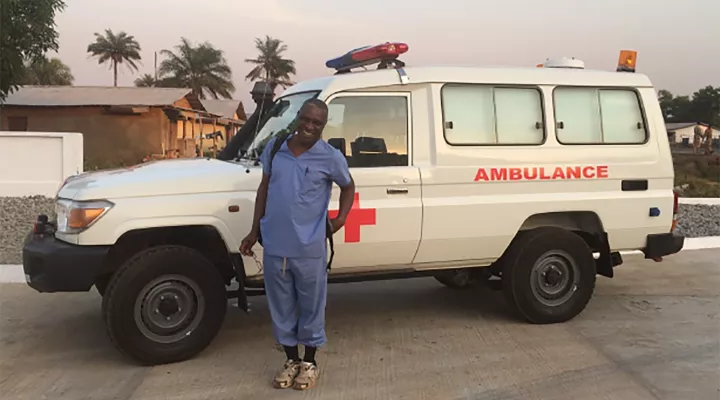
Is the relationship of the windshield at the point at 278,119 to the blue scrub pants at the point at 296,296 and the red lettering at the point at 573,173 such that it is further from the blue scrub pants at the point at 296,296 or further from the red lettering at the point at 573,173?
Result: the red lettering at the point at 573,173

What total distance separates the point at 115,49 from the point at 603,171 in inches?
2198

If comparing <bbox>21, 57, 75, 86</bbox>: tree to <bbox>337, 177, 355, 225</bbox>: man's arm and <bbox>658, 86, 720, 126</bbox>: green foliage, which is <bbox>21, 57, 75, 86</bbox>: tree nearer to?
<bbox>337, 177, 355, 225</bbox>: man's arm

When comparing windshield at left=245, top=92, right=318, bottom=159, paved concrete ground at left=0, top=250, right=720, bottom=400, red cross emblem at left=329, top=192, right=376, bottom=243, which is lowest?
paved concrete ground at left=0, top=250, right=720, bottom=400

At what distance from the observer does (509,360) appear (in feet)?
15.6

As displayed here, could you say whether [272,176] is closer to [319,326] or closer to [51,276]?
[319,326]

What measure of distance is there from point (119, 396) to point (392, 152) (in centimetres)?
254

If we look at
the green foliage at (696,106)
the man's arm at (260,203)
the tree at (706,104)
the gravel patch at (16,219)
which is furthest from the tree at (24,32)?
the tree at (706,104)

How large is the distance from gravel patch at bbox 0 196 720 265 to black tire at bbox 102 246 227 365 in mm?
4102

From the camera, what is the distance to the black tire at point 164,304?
441cm

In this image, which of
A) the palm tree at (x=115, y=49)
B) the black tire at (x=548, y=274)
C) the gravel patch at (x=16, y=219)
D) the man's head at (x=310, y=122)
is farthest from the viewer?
the palm tree at (x=115, y=49)

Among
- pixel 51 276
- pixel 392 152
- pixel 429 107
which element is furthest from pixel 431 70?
pixel 51 276

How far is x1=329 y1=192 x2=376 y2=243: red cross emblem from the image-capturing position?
4.90m

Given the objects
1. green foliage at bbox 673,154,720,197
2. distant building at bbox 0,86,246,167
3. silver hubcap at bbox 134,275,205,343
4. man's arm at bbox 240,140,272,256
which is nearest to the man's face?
man's arm at bbox 240,140,272,256

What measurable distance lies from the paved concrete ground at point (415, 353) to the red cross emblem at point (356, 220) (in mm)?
868
